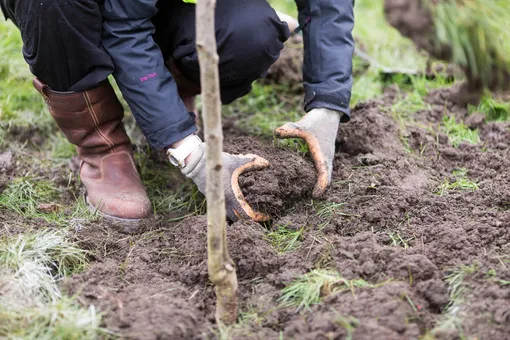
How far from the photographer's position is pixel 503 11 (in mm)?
1837

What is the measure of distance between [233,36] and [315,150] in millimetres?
530

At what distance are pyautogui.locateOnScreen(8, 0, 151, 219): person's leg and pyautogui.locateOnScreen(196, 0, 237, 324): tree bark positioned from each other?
75cm

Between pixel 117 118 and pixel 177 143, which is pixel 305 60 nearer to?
pixel 177 143

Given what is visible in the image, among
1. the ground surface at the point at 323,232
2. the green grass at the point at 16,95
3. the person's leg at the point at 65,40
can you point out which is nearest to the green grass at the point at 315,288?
the ground surface at the point at 323,232

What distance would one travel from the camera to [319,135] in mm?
2303

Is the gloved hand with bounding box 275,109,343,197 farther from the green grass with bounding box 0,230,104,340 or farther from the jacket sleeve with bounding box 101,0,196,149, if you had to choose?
the green grass with bounding box 0,230,104,340

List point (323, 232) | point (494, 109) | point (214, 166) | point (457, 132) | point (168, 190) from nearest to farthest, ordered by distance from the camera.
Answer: point (214, 166)
point (323, 232)
point (168, 190)
point (457, 132)
point (494, 109)

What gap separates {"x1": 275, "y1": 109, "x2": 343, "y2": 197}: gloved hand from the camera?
227 centimetres

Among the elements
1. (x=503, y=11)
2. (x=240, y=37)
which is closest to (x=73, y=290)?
(x=240, y=37)


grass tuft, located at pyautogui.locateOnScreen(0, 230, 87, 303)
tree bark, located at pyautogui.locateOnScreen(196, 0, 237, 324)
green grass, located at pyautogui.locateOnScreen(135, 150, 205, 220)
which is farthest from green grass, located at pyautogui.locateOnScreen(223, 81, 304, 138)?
tree bark, located at pyautogui.locateOnScreen(196, 0, 237, 324)

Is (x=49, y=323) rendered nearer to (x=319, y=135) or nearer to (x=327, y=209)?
(x=327, y=209)

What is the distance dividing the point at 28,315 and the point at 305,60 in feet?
4.58

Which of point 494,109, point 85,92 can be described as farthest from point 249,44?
point 494,109

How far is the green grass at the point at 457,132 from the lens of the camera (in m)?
2.70
